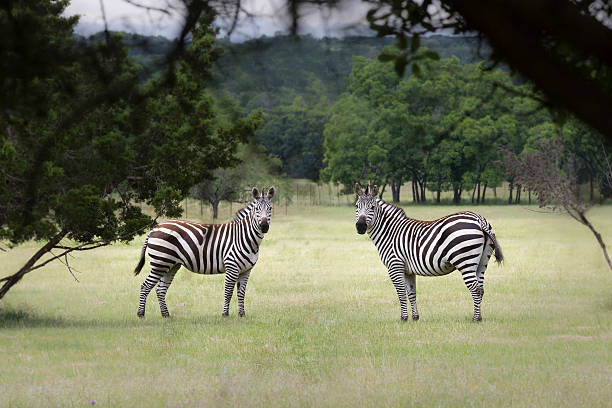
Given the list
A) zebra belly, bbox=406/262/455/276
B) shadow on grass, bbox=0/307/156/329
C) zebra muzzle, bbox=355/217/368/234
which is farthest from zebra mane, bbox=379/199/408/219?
shadow on grass, bbox=0/307/156/329

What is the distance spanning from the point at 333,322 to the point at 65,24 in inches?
293

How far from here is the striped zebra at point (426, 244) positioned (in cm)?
1165

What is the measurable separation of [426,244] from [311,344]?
2.81 metres

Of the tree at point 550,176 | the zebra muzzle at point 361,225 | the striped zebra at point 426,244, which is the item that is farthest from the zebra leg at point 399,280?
the tree at point 550,176

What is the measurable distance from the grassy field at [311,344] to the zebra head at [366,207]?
1868mm

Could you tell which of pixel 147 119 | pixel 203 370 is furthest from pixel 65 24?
pixel 203 370

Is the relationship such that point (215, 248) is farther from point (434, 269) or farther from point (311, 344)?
point (434, 269)

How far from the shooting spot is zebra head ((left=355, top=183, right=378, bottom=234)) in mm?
12461

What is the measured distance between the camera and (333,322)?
12781 millimetres

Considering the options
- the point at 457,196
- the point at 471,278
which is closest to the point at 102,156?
the point at 471,278

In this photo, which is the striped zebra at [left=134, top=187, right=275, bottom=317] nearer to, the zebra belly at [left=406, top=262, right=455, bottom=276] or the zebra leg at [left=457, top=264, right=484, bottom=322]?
the zebra belly at [left=406, top=262, right=455, bottom=276]

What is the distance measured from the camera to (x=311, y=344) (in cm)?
1070

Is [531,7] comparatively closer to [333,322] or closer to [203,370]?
[203,370]

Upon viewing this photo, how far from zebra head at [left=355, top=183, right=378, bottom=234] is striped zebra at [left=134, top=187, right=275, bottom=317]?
1649mm
